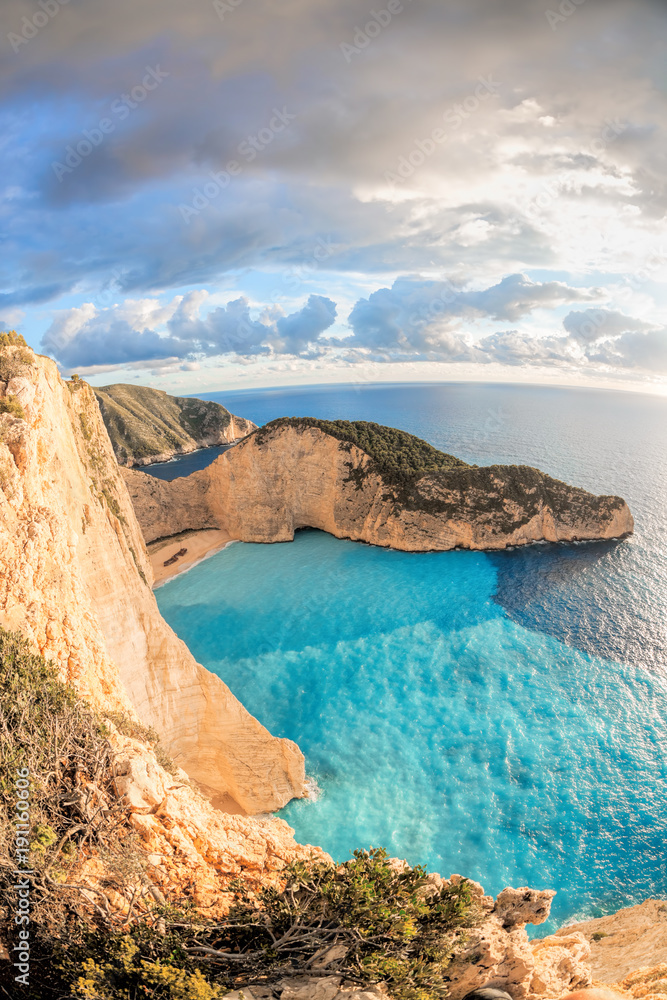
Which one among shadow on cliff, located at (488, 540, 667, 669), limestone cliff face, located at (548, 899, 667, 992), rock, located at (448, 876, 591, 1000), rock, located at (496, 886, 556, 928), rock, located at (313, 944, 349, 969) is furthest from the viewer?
shadow on cliff, located at (488, 540, 667, 669)

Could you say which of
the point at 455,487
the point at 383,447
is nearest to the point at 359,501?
the point at 383,447

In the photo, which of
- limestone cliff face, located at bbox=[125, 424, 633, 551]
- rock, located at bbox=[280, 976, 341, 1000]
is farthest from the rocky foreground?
limestone cliff face, located at bbox=[125, 424, 633, 551]

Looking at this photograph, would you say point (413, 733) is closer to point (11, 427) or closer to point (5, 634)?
point (5, 634)

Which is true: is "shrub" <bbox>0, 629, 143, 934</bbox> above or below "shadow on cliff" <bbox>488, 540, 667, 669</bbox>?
above

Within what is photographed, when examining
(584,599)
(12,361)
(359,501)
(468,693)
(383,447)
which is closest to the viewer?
(12,361)

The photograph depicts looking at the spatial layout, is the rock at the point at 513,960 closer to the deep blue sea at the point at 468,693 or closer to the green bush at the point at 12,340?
the deep blue sea at the point at 468,693

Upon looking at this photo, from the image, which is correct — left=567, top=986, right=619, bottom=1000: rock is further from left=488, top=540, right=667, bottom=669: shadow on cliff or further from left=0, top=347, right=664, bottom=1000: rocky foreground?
left=488, top=540, right=667, bottom=669: shadow on cliff

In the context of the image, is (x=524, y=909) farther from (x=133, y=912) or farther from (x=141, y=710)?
(x=141, y=710)
